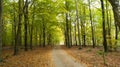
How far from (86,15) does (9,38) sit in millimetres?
27656

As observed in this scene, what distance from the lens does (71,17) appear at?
43656 mm

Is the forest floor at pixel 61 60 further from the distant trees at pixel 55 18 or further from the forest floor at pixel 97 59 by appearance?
the distant trees at pixel 55 18

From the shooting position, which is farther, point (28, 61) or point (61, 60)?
point (61, 60)

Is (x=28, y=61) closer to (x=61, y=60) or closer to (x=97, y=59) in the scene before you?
(x=61, y=60)

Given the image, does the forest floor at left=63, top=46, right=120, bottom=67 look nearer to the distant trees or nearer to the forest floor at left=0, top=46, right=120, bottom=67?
the forest floor at left=0, top=46, right=120, bottom=67

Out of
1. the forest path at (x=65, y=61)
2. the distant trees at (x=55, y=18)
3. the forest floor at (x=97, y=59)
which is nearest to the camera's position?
the forest path at (x=65, y=61)

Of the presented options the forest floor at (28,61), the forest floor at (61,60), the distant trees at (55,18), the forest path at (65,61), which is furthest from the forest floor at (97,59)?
the forest floor at (28,61)

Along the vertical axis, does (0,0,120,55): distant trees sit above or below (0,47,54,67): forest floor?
above

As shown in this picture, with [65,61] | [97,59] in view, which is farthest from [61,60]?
[97,59]

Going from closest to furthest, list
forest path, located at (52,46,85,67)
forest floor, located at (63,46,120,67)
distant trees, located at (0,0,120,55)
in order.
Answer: forest path, located at (52,46,85,67) < forest floor, located at (63,46,120,67) < distant trees, located at (0,0,120,55)

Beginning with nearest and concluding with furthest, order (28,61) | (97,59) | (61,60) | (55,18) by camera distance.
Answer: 1. (28,61)
2. (61,60)
3. (97,59)
4. (55,18)

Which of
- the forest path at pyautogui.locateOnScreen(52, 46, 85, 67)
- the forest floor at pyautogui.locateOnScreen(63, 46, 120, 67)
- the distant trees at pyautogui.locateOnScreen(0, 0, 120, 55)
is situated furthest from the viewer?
the distant trees at pyautogui.locateOnScreen(0, 0, 120, 55)

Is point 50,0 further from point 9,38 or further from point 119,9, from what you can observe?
point 9,38

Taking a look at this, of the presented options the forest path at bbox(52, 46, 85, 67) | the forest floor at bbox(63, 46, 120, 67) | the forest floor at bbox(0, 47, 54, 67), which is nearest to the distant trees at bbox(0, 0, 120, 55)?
the forest floor at bbox(63, 46, 120, 67)
